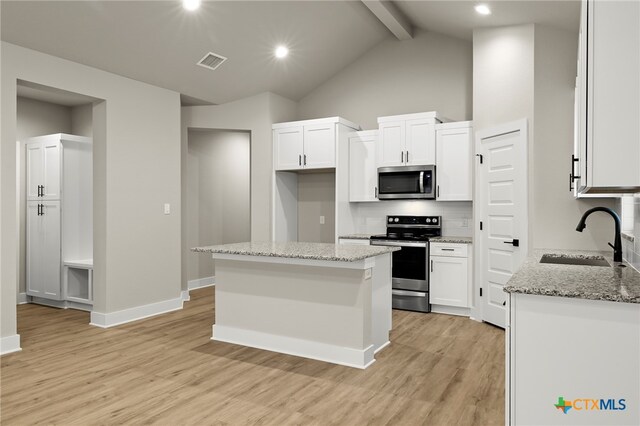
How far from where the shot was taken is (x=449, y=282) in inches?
205

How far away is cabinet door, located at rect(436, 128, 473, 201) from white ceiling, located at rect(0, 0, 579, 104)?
48.0 inches

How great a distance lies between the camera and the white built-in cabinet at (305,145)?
5.91 meters

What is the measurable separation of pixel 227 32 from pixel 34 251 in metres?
3.87

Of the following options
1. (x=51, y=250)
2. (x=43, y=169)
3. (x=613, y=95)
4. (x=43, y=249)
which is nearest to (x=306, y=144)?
(x=43, y=169)

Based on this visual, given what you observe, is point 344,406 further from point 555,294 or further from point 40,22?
point 40,22

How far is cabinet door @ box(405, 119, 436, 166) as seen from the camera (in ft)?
17.8

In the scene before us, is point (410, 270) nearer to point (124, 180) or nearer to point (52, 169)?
point (124, 180)

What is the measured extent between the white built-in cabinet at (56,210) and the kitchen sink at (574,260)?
4992 mm

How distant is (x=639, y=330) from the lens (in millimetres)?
1728

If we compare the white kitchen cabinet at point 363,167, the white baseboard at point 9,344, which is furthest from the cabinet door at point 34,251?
the white kitchen cabinet at point 363,167

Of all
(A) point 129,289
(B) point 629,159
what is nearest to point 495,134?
(B) point 629,159

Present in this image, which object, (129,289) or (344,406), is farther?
(129,289)

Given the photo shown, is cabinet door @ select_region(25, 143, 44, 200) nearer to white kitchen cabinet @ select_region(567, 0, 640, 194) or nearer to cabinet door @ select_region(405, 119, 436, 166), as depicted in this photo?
cabinet door @ select_region(405, 119, 436, 166)

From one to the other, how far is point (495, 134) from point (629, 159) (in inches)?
126
